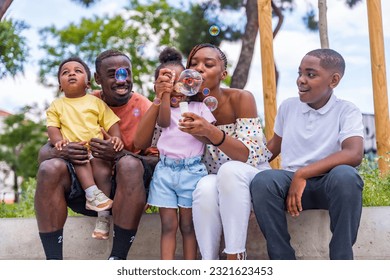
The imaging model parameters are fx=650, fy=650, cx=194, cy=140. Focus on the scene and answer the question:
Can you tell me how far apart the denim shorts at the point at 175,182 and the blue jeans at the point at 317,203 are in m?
0.31

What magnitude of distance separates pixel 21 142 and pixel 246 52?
1242 cm

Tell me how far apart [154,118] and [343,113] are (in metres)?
0.85

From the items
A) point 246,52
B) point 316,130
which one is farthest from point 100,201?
point 246,52

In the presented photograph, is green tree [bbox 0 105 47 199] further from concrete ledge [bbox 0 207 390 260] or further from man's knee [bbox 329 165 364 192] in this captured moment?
man's knee [bbox 329 165 364 192]

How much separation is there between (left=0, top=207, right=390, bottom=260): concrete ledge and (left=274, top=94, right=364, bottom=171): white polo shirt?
1.32 feet

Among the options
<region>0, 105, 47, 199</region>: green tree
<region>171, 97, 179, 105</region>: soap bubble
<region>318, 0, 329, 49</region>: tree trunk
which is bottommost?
<region>0, 105, 47, 199</region>: green tree

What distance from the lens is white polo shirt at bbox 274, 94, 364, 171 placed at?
2887mm

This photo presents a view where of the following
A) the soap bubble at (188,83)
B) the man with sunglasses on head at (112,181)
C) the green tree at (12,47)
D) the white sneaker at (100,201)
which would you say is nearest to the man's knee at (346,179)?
the soap bubble at (188,83)

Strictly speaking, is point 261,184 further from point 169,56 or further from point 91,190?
point 169,56

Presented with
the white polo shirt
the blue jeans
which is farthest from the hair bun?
the blue jeans

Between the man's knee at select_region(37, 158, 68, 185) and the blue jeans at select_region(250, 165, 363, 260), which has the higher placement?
the man's knee at select_region(37, 158, 68, 185)

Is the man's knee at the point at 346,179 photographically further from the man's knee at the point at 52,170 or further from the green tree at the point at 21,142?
the green tree at the point at 21,142

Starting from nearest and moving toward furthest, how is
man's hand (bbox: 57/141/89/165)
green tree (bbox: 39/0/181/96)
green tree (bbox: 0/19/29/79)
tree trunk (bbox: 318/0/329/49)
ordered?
man's hand (bbox: 57/141/89/165), tree trunk (bbox: 318/0/329/49), green tree (bbox: 0/19/29/79), green tree (bbox: 39/0/181/96)

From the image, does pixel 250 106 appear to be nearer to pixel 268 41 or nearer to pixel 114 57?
pixel 114 57
